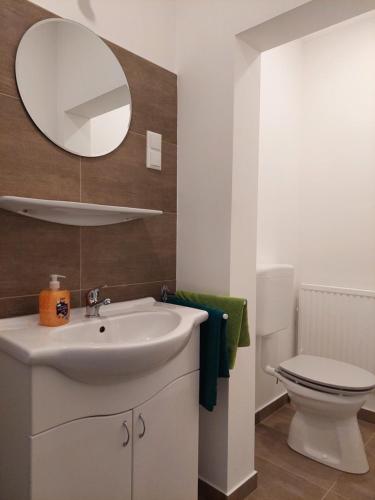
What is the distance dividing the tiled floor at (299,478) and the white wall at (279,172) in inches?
12.9

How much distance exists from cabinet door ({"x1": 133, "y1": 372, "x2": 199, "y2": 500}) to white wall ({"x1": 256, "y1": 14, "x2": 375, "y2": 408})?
3.17 feet

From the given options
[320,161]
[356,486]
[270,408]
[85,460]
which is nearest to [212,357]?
[85,460]

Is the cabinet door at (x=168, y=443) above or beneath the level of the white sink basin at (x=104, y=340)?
beneath

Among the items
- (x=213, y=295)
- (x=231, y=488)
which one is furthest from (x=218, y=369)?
(x=231, y=488)

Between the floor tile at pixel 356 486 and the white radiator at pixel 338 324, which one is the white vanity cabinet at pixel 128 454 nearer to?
the floor tile at pixel 356 486

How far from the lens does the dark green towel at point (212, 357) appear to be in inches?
51.9

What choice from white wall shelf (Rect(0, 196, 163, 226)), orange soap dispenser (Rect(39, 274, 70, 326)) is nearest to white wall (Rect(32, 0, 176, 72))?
white wall shelf (Rect(0, 196, 163, 226))

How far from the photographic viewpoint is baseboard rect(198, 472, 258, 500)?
147 centimetres

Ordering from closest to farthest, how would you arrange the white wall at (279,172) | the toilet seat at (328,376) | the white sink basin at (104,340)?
the white sink basin at (104,340) → the toilet seat at (328,376) → the white wall at (279,172)

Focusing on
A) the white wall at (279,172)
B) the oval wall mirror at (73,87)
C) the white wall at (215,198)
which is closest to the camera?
the oval wall mirror at (73,87)

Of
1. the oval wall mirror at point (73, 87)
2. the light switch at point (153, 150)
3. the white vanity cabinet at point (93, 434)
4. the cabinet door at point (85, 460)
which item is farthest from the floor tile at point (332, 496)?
the oval wall mirror at point (73, 87)

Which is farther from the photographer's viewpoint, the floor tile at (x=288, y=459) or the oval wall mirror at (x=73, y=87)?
the floor tile at (x=288, y=459)

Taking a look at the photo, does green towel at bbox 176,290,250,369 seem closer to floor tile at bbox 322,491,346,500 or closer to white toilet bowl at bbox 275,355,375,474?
white toilet bowl at bbox 275,355,375,474

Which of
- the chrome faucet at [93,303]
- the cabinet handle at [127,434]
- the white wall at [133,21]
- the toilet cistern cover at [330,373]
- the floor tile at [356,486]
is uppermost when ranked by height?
the white wall at [133,21]
